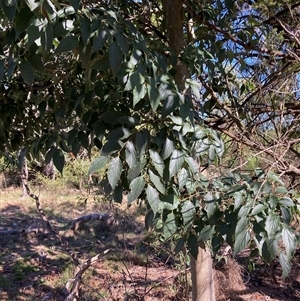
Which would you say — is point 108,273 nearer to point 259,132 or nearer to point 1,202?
point 259,132

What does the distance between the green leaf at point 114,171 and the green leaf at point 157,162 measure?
10 centimetres

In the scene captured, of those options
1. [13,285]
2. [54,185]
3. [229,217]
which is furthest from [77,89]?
[54,185]

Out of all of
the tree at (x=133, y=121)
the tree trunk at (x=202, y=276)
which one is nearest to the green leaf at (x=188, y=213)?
the tree at (x=133, y=121)

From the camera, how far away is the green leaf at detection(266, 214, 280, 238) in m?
1.06

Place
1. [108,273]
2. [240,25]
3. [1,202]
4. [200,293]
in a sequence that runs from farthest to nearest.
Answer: [1,202], [108,273], [240,25], [200,293]

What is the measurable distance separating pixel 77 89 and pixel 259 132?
1293 millimetres

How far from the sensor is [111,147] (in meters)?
1.09

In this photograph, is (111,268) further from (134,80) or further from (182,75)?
(134,80)

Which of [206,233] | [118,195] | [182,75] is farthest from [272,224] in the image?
[182,75]

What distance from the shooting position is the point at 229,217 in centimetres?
118

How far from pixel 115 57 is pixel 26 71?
0.71 feet

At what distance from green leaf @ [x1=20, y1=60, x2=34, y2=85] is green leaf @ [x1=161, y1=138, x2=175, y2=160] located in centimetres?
40

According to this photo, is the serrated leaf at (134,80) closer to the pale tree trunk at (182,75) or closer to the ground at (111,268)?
the pale tree trunk at (182,75)

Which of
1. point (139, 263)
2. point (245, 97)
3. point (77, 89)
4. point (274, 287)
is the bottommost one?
point (274, 287)
